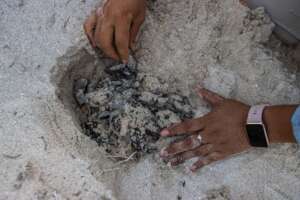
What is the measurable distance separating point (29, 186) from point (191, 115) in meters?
0.51

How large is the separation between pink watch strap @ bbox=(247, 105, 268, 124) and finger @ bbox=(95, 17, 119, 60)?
427 mm

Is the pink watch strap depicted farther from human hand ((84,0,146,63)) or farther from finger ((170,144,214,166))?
human hand ((84,0,146,63))

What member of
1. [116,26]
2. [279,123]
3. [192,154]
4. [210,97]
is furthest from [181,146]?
[116,26]

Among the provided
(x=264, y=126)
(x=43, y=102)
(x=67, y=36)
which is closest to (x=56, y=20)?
(x=67, y=36)

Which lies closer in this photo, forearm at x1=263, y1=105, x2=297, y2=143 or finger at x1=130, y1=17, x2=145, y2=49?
forearm at x1=263, y1=105, x2=297, y2=143

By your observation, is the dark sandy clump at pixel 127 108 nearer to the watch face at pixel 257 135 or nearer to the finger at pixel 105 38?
the finger at pixel 105 38

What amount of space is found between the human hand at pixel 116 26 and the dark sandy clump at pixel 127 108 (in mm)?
87

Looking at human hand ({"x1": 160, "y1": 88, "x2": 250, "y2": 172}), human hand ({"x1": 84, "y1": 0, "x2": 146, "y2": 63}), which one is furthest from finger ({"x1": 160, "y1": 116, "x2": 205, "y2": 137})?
human hand ({"x1": 84, "y1": 0, "x2": 146, "y2": 63})

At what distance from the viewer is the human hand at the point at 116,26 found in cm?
138

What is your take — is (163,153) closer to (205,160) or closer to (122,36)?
(205,160)

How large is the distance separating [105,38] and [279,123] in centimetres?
54

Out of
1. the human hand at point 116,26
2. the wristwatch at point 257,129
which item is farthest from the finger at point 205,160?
the human hand at point 116,26

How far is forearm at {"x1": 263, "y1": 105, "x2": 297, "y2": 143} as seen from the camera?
52.1 inches

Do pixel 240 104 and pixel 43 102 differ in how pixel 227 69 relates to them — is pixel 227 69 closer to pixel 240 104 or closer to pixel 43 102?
pixel 240 104
